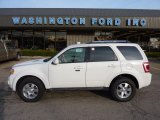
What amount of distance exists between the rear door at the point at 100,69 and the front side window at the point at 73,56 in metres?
0.24

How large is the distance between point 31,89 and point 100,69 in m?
2.09

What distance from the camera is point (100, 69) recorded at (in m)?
7.77

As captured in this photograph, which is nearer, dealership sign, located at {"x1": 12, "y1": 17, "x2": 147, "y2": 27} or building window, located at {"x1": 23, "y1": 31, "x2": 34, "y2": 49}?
dealership sign, located at {"x1": 12, "y1": 17, "x2": 147, "y2": 27}

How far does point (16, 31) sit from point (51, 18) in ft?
22.4

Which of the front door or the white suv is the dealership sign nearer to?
the white suv

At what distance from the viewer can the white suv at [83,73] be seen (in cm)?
773

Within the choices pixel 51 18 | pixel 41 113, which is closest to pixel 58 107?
pixel 41 113

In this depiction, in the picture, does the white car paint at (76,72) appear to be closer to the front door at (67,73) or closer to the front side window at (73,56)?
the front door at (67,73)

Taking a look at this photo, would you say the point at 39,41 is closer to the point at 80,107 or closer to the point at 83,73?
the point at 83,73

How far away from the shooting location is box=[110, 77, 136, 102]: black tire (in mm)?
7785

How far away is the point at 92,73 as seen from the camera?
7770 millimetres

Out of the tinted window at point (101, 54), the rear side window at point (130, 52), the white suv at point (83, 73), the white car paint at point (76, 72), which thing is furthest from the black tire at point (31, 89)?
the rear side window at point (130, 52)

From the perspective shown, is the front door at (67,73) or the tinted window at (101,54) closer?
the front door at (67,73)

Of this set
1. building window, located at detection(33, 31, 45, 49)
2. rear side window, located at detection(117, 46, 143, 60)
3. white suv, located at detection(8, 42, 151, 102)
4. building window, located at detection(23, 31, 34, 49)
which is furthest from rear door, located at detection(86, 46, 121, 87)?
building window, located at detection(23, 31, 34, 49)
